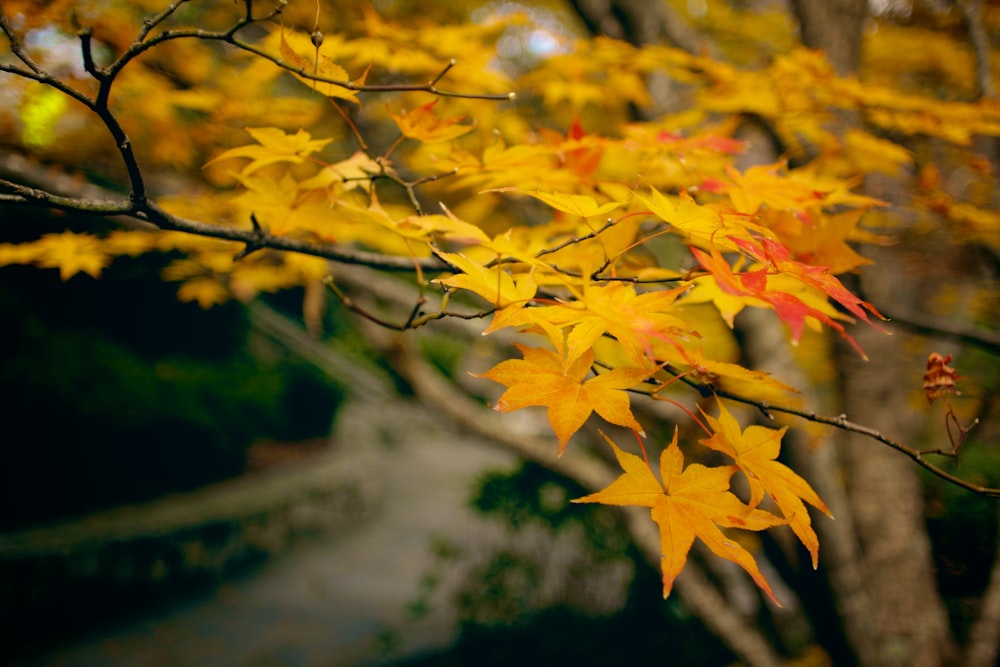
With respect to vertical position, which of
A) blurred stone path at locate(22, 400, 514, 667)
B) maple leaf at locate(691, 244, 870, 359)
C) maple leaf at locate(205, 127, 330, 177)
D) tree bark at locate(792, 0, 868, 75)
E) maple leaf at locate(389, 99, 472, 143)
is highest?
tree bark at locate(792, 0, 868, 75)

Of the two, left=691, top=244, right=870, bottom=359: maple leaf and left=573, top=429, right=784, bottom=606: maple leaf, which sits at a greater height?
left=691, top=244, right=870, bottom=359: maple leaf

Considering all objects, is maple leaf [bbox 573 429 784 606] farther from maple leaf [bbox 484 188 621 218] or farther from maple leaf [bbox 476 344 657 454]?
maple leaf [bbox 484 188 621 218]

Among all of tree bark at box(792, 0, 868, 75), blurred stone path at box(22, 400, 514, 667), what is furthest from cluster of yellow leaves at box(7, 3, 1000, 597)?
blurred stone path at box(22, 400, 514, 667)

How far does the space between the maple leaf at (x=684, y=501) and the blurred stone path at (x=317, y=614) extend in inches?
143

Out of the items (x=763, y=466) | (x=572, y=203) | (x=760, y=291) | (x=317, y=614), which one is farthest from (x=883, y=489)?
(x=317, y=614)

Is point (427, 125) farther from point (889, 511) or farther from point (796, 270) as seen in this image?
point (889, 511)

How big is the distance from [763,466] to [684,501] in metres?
0.16

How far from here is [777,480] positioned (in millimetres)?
925

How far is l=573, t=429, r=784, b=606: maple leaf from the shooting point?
2.74ft

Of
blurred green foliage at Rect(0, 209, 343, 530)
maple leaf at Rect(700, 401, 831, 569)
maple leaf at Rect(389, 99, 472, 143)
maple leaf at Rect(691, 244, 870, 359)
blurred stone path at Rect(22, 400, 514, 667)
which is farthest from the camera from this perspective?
blurred green foliage at Rect(0, 209, 343, 530)

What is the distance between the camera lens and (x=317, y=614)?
4703 millimetres

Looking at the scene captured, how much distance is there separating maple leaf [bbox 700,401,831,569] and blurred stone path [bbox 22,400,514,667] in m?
3.62

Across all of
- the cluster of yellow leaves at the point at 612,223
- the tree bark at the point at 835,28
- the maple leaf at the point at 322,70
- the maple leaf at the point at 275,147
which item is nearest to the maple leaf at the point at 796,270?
the cluster of yellow leaves at the point at 612,223

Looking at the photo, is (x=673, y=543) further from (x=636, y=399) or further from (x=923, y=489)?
(x=923, y=489)
